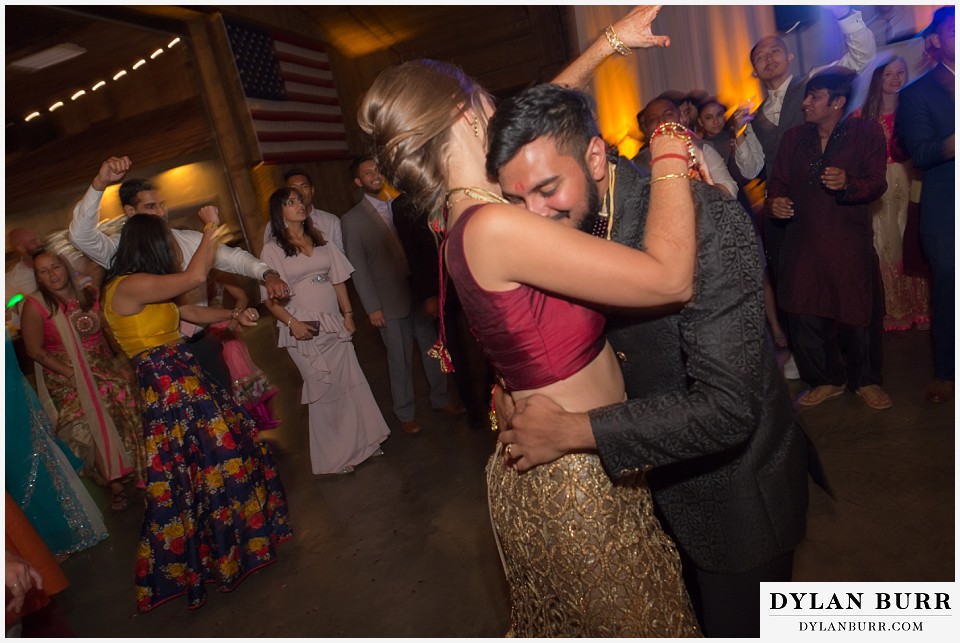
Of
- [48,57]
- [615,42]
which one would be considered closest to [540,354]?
[615,42]

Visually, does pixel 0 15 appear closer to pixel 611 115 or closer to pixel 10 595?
pixel 10 595

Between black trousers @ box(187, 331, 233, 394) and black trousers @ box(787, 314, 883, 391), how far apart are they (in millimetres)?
3242

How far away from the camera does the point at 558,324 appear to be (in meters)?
1.23

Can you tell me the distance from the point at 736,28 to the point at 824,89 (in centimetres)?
420

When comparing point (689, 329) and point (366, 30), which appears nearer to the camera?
point (689, 329)

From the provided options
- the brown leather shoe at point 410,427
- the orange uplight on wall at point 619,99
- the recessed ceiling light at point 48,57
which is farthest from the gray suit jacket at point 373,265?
the orange uplight on wall at point 619,99

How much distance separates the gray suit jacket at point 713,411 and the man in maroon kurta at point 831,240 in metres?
2.24

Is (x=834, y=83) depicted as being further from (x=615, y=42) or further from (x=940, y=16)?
(x=615, y=42)

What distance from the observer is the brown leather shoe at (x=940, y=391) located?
3.21 metres

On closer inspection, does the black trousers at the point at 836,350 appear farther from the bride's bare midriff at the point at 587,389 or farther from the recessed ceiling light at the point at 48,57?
the recessed ceiling light at the point at 48,57

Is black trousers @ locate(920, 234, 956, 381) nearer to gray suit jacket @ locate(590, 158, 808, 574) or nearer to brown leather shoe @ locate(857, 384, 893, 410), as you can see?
brown leather shoe @ locate(857, 384, 893, 410)

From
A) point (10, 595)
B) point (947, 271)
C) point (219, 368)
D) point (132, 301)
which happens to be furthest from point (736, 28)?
point (10, 595)

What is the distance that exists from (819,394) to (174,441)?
3.25m

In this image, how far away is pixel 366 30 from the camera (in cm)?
938
